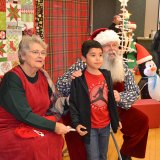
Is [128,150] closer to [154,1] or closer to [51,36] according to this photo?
[51,36]

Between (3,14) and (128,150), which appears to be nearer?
(3,14)

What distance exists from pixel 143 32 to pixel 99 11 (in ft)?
4.57

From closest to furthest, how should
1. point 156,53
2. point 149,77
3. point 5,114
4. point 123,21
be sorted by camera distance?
point 5,114, point 123,21, point 149,77, point 156,53

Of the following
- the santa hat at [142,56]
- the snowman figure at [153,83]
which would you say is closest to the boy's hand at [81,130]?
the santa hat at [142,56]

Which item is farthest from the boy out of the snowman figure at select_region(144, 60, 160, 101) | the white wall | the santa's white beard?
the white wall

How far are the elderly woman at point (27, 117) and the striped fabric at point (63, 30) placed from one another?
0.98 metres

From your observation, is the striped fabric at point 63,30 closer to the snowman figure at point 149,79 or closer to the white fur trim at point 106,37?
the white fur trim at point 106,37

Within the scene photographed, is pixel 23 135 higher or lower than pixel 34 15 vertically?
lower

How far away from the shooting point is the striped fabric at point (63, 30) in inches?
110

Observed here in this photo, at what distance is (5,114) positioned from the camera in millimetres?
1763

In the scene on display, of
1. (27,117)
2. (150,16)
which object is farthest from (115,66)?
(150,16)

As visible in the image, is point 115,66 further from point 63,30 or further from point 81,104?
point 63,30

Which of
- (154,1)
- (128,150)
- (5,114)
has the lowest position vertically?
(128,150)

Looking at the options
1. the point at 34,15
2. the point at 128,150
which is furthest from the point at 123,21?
the point at 128,150
